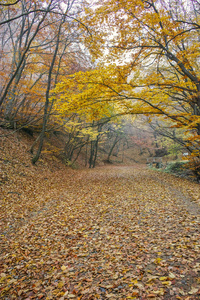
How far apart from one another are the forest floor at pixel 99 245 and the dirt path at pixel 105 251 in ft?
0.05

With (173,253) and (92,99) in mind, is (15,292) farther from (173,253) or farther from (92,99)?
(92,99)

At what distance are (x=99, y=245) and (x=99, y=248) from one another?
0.12 metres

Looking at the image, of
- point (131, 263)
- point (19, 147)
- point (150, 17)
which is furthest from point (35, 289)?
point (19, 147)

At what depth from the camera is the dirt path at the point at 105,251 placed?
106 inches

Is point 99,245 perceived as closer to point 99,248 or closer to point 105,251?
point 99,248

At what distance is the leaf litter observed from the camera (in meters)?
2.71

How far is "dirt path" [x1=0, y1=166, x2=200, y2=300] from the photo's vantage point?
2693 millimetres

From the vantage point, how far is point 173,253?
3326mm

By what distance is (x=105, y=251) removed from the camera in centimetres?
376

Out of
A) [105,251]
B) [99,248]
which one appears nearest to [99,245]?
[99,248]

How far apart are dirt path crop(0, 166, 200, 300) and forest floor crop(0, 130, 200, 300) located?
1 cm

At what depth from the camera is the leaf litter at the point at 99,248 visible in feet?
8.91

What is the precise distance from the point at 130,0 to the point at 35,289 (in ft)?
27.0

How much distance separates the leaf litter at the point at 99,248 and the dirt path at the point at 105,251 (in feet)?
0.04
